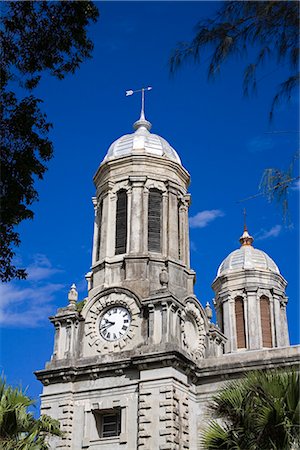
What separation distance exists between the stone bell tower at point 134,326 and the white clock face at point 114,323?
1.6 inches

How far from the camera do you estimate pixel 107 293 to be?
27.5 metres

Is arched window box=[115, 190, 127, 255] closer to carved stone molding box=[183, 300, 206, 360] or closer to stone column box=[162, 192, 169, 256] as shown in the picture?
stone column box=[162, 192, 169, 256]

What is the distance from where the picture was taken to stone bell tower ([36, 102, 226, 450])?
24.6m

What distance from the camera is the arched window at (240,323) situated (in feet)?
120

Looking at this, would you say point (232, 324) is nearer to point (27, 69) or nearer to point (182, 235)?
point (182, 235)

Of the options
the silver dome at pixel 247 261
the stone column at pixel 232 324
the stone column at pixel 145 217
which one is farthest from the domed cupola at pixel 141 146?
the stone column at pixel 232 324

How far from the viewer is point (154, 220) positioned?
29.3m

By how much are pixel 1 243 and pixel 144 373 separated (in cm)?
1302

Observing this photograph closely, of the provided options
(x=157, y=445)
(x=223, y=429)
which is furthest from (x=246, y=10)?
(x=157, y=445)

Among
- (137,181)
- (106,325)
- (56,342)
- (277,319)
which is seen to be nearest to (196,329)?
(106,325)

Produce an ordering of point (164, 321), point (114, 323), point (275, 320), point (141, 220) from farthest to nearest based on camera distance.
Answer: point (275, 320), point (141, 220), point (114, 323), point (164, 321)

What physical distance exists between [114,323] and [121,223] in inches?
183

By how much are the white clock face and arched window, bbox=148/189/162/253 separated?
124 inches

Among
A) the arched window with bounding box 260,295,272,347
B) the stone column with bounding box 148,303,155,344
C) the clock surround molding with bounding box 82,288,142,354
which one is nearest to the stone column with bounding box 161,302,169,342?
the stone column with bounding box 148,303,155,344
